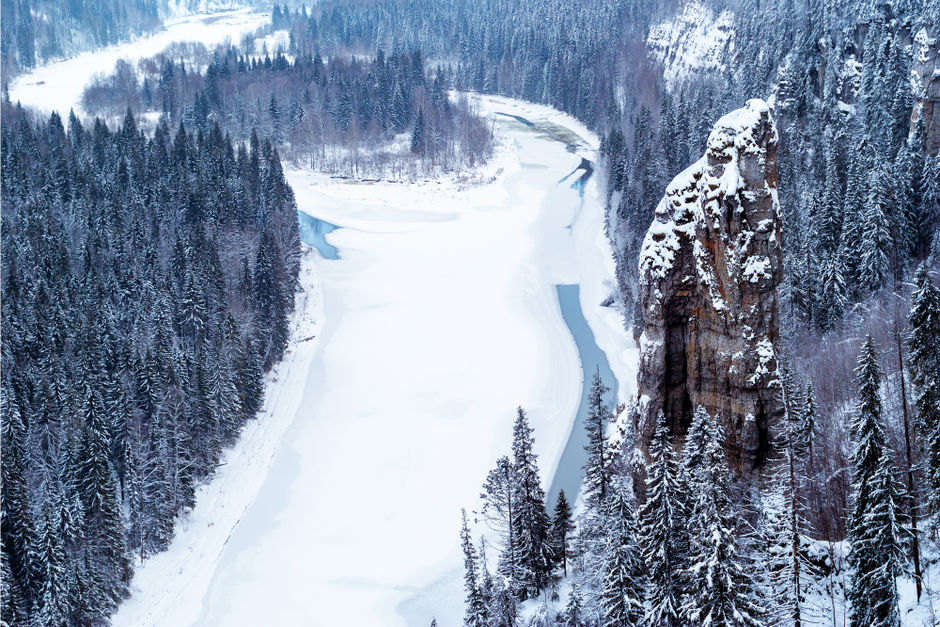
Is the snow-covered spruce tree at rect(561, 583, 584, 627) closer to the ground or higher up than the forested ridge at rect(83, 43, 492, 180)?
closer to the ground

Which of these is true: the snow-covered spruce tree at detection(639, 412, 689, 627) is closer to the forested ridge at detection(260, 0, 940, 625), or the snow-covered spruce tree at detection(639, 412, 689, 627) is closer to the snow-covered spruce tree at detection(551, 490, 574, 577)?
the forested ridge at detection(260, 0, 940, 625)

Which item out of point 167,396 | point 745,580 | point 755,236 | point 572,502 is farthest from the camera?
point 167,396

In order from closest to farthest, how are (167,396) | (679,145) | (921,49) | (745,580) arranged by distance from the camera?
(745,580) → (167,396) → (921,49) → (679,145)

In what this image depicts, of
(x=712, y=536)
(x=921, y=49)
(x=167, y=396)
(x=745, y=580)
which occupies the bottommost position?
(x=167, y=396)

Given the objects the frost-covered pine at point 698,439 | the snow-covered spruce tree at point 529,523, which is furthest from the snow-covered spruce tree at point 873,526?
the snow-covered spruce tree at point 529,523

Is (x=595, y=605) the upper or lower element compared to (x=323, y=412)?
upper

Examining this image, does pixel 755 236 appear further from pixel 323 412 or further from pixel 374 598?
pixel 323 412

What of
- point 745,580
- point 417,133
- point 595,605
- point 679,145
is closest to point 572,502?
point 595,605

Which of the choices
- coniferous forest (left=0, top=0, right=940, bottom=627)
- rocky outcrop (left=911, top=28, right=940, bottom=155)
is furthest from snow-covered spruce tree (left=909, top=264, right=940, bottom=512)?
rocky outcrop (left=911, top=28, right=940, bottom=155)
